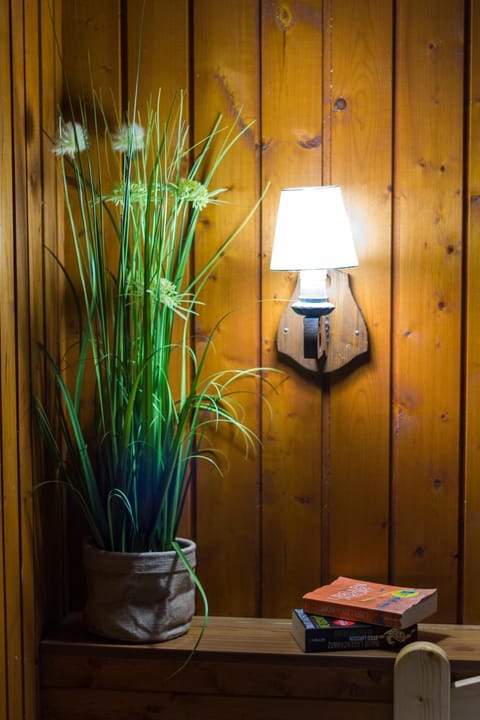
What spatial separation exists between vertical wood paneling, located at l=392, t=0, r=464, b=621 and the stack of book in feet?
0.62

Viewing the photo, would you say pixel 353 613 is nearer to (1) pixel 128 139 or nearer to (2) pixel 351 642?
(2) pixel 351 642

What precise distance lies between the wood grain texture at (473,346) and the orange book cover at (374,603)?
16cm

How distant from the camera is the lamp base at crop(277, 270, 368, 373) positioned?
208cm

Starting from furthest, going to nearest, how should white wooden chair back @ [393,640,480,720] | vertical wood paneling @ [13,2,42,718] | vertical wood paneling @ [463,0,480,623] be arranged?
vertical wood paneling @ [463,0,480,623]
vertical wood paneling @ [13,2,42,718]
white wooden chair back @ [393,640,480,720]

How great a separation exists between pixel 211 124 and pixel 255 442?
0.78 metres

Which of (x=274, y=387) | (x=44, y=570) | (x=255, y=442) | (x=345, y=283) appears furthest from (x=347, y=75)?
(x=44, y=570)

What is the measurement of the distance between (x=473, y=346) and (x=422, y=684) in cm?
79

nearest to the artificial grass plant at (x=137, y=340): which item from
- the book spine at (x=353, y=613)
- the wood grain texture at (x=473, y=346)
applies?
the book spine at (x=353, y=613)

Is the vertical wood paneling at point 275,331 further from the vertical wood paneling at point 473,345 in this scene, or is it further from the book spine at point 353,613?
the vertical wood paneling at point 473,345

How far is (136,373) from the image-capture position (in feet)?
6.27

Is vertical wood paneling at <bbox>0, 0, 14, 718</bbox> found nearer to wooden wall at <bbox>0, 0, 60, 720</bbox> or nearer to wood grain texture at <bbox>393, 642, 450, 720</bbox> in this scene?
wooden wall at <bbox>0, 0, 60, 720</bbox>

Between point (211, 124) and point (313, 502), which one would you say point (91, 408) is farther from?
point (211, 124)

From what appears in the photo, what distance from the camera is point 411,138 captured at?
205 cm

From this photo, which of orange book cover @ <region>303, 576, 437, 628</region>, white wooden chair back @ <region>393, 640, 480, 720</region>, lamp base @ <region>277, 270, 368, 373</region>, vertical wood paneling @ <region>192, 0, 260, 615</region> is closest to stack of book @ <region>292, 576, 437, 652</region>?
orange book cover @ <region>303, 576, 437, 628</region>
